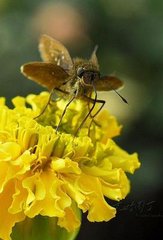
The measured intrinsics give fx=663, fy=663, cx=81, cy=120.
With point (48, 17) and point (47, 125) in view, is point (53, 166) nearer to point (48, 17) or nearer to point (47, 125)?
point (47, 125)

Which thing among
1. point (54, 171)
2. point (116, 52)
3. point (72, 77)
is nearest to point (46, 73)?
point (72, 77)

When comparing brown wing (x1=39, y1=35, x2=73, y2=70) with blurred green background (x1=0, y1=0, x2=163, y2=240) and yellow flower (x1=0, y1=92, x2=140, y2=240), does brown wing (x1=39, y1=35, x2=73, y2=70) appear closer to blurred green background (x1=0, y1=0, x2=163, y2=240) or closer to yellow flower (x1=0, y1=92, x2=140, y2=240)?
yellow flower (x1=0, y1=92, x2=140, y2=240)

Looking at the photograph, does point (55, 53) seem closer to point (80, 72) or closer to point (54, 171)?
point (80, 72)

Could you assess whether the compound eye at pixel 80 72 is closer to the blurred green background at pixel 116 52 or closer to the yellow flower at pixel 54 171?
the yellow flower at pixel 54 171

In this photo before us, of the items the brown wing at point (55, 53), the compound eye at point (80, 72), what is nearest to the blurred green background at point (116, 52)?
the brown wing at point (55, 53)

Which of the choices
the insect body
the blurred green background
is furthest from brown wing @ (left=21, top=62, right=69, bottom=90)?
the blurred green background

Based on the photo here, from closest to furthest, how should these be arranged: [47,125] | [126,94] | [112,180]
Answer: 1. [112,180]
2. [47,125]
3. [126,94]

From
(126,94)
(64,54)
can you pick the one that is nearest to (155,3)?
(126,94)

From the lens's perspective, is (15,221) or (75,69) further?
(75,69)
